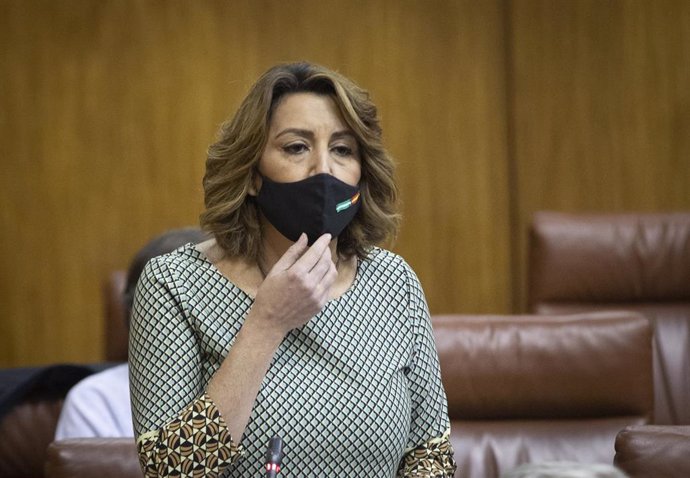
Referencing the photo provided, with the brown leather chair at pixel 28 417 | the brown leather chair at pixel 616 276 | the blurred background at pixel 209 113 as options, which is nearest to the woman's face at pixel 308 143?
the brown leather chair at pixel 28 417

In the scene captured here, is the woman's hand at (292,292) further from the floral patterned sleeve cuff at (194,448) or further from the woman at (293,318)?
the floral patterned sleeve cuff at (194,448)

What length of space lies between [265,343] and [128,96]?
3101 millimetres

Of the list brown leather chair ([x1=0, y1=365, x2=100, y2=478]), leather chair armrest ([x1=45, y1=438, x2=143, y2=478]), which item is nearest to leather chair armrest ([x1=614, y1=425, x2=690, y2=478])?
leather chair armrest ([x1=45, y1=438, x2=143, y2=478])

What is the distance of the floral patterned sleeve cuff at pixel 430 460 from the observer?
6.00ft

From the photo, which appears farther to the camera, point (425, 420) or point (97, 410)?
point (97, 410)

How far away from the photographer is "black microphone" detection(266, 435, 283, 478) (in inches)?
56.9

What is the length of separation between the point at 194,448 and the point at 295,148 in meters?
0.53

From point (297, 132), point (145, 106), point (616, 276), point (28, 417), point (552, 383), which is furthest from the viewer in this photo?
point (145, 106)

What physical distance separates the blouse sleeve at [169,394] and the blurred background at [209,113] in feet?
9.38

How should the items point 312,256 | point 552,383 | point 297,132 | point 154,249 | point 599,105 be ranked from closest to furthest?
1. point 312,256
2. point 297,132
3. point 552,383
4. point 154,249
5. point 599,105

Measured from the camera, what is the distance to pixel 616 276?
10.5 ft

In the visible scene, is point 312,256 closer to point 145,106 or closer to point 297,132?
point 297,132

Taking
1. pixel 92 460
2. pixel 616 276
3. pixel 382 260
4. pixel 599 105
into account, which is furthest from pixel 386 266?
pixel 599 105

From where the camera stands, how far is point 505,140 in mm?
4648
